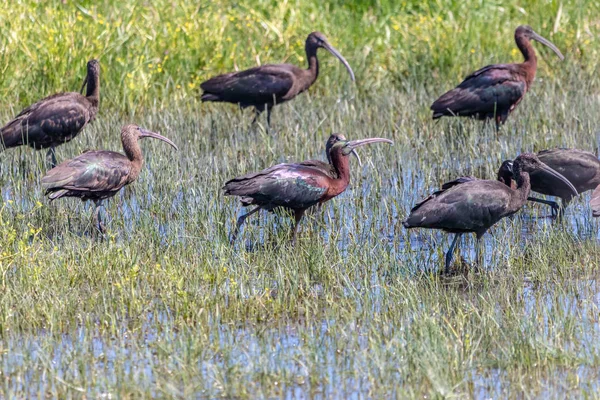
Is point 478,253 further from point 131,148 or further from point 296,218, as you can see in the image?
point 131,148

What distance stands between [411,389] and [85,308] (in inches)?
88.6

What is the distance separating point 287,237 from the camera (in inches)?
306

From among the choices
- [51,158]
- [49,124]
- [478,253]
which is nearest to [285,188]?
[478,253]

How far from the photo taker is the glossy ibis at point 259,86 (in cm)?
1101

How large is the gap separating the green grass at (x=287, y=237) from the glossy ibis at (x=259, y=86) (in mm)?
296

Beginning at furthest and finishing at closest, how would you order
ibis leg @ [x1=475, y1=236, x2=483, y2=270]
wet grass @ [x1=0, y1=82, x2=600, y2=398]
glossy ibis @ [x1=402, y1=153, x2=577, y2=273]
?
ibis leg @ [x1=475, y1=236, x2=483, y2=270]
glossy ibis @ [x1=402, y1=153, x2=577, y2=273]
wet grass @ [x1=0, y1=82, x2=600, y2=398]

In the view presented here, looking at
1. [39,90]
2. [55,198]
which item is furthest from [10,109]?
[55,198]

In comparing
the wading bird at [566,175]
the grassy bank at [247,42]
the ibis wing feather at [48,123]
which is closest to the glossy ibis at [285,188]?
the wading bird at [566,175]

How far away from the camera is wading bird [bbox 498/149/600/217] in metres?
8.05

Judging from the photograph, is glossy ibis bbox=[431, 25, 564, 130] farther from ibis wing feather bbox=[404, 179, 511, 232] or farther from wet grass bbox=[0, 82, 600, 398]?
ibis wing feather bbox=[404, 179, 511, 232]

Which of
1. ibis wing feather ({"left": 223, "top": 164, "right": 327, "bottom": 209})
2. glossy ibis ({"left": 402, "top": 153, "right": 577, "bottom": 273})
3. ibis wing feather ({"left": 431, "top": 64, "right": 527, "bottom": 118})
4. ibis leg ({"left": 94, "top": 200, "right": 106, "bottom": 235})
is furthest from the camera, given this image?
ibis wing feather ({"left": 431, "top": 64, "right": 527, "bottom": 118})

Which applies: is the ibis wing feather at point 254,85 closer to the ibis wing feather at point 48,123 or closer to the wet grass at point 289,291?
the wet grass at point 289,291

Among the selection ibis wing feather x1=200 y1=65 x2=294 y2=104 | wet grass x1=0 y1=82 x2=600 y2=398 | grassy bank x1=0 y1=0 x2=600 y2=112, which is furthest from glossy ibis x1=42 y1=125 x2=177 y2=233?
grassy bank x1=0 y1=0 x2=600 y2=112

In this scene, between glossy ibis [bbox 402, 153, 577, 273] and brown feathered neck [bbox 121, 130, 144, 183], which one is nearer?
glossy ibis [bbox 402, 153, 577, 273]
